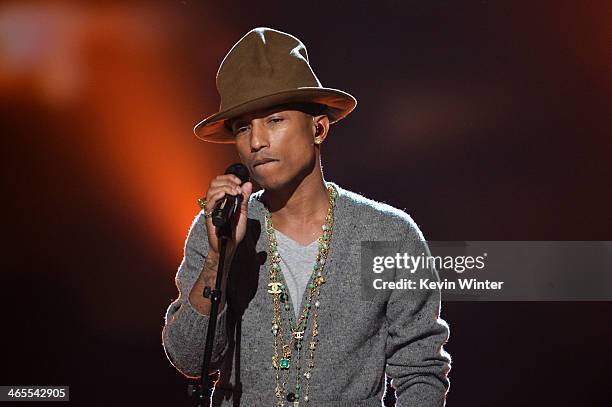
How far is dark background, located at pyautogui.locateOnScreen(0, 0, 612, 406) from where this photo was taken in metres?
2.89

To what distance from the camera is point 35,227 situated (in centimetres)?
325

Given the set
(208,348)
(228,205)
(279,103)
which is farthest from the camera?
(279,103)

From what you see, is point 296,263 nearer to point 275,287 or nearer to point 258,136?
point 275,287

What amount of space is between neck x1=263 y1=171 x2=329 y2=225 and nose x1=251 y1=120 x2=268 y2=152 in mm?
202

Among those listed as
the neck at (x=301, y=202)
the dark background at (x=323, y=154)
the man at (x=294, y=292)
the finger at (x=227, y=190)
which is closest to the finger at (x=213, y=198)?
the finger at (x=227, y=190)

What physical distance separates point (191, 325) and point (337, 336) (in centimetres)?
39

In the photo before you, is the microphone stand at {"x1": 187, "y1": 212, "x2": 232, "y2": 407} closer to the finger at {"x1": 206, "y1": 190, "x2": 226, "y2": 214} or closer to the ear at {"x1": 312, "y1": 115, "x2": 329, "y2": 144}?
the finger at {"x1": 206, "y1": 190, "x2": 226, "y2": 214}

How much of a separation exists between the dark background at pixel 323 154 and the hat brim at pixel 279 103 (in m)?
0.82

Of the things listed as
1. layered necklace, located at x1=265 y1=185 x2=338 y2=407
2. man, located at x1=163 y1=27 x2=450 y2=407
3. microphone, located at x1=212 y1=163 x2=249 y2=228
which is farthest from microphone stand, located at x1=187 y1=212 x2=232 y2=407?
layered necklace, located at x1=265 y1=185 x2=338 y2=407

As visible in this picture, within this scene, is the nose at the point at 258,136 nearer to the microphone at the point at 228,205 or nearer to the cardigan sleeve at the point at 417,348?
the microphone at the point at 228,205

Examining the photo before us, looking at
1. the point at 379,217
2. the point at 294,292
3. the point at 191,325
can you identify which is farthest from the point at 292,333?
the point at 379,217

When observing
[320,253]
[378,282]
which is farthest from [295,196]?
[378,282]

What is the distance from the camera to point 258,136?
1.92 metres

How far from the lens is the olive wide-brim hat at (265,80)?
75.3 inches
